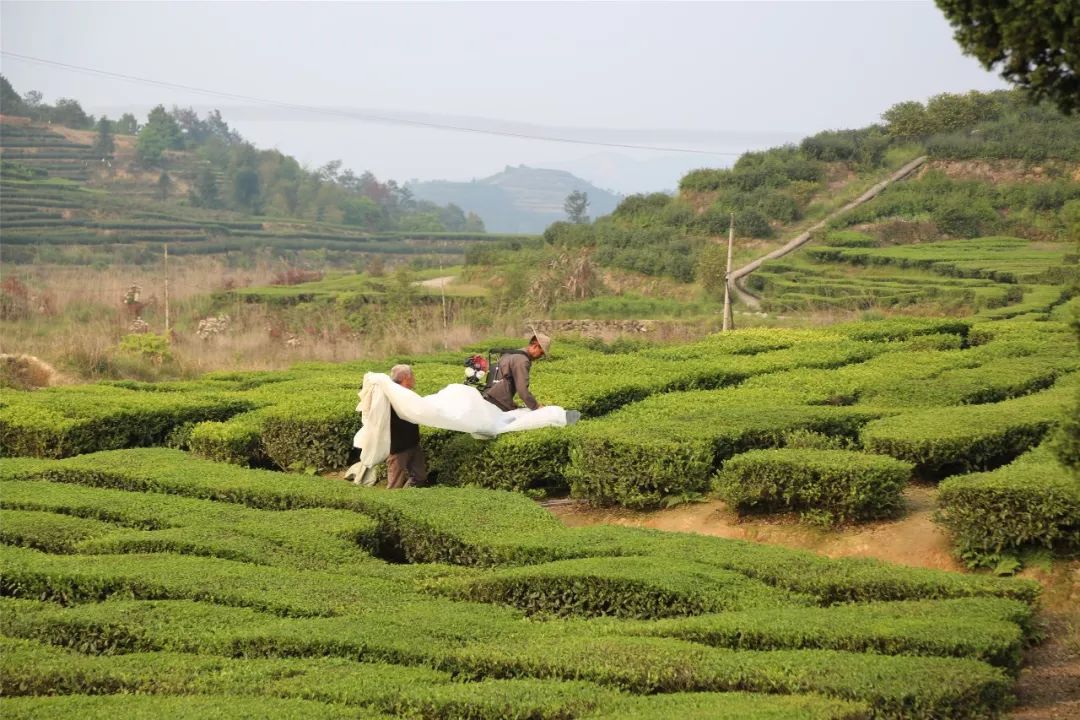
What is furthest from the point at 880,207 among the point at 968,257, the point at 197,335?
the point at 197,335

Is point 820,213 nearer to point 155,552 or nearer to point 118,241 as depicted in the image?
point 118,241

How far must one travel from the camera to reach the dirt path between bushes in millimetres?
6559

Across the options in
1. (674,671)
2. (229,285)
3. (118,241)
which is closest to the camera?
(674,671)

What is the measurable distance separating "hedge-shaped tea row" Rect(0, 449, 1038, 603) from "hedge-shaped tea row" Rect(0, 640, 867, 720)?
6.88 ft

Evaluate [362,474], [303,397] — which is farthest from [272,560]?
[303,397]

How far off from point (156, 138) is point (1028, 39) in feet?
259

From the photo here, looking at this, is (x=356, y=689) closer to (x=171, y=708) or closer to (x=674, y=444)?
(x=171, y=708)

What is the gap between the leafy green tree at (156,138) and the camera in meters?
74.6

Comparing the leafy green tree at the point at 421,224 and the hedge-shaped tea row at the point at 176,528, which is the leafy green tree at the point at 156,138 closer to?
the leafy green tree at the point at 421,224

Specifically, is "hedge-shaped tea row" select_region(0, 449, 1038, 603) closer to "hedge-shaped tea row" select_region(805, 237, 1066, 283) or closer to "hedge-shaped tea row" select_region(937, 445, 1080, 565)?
"hedge-shaped tea row" select_region(937, 445, 1080, 565)

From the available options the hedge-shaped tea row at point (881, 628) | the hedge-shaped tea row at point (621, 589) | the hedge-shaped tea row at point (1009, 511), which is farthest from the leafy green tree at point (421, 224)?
the hedge-shaped tea row at point (881, 628)

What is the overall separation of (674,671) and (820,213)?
37.3 meters

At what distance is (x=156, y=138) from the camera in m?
78.1

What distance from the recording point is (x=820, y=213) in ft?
137
